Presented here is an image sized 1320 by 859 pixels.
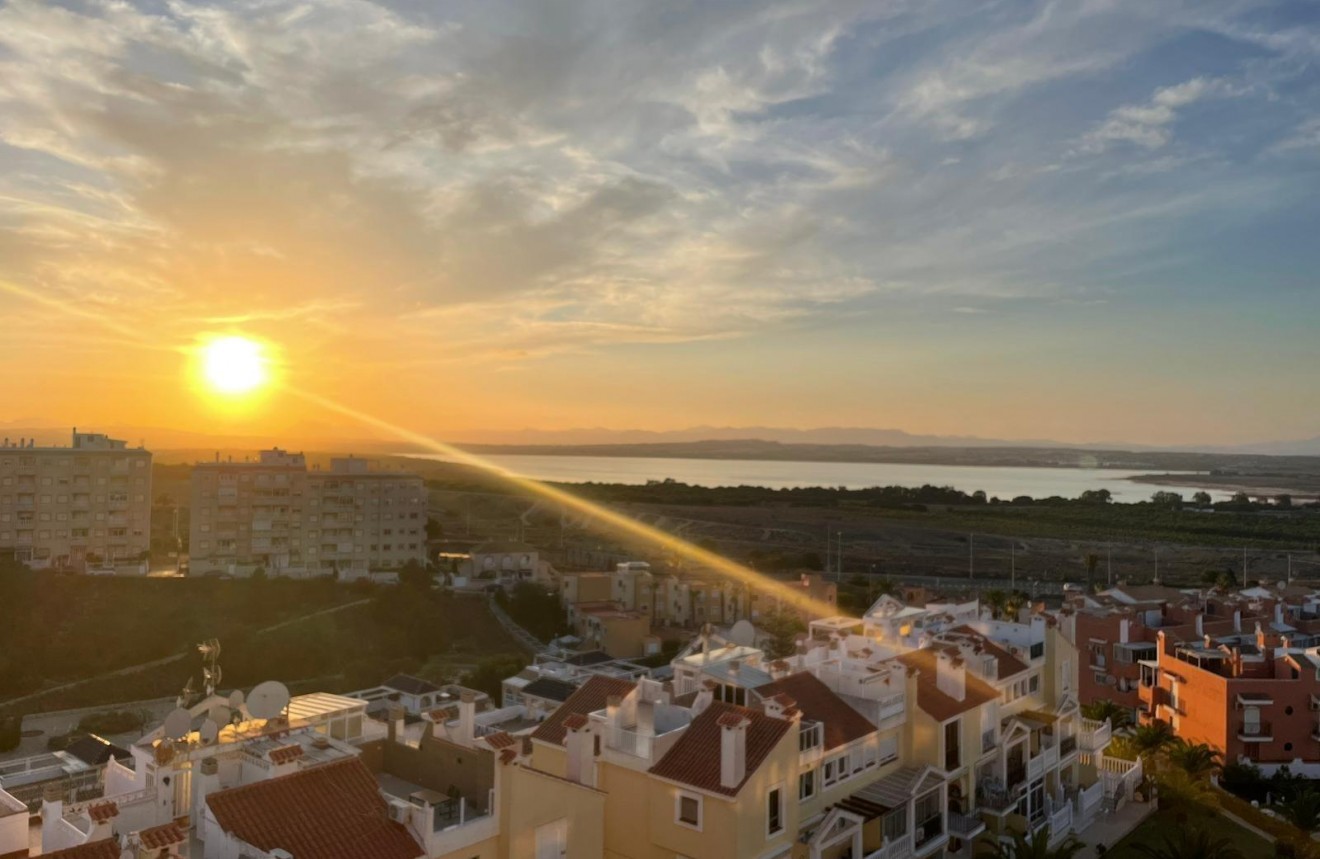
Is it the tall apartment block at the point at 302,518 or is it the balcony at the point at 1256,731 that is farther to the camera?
the tall apartment block at the point at 302,518

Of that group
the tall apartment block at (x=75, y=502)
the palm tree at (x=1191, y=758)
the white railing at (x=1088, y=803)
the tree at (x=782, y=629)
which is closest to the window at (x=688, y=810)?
the white railing at (x=1088, y=803)

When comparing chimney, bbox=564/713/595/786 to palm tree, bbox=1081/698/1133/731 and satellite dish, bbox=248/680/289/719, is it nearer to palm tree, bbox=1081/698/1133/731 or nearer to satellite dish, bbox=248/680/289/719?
satellite dish, bbox=248/680/289/719

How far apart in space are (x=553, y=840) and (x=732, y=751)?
2607mm

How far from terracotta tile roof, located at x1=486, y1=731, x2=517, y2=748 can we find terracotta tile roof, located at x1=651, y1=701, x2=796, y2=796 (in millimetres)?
2083

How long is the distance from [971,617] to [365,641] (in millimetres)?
36757

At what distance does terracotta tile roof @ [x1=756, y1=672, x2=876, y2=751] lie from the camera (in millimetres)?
15484

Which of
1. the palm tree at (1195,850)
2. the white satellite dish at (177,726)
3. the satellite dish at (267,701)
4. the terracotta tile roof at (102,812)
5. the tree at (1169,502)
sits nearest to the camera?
the terracotta tile roof at (102,812)

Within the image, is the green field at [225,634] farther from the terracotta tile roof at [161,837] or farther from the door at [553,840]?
the terracotta tile roof at [161,837]

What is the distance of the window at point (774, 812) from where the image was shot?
13.1 meters

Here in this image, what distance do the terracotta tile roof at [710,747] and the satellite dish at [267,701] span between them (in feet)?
17.7

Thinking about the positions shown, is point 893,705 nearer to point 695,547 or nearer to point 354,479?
point 354,479

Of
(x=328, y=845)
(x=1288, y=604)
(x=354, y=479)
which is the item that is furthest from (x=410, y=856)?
(x=354, y=479)

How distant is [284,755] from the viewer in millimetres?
11547

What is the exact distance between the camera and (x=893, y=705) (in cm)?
1670
